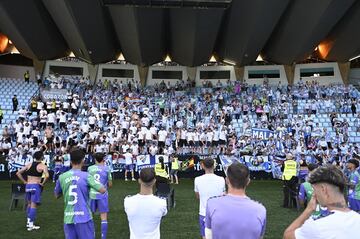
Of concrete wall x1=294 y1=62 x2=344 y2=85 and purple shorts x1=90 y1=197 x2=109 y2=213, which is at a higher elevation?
concrete wall x1=294 y1=62 x2=344 y2=85

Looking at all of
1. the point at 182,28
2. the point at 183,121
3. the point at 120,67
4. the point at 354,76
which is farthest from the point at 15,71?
the point at 354,76

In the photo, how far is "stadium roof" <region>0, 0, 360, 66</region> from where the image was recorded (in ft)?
94.8

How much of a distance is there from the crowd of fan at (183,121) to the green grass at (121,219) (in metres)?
9.26

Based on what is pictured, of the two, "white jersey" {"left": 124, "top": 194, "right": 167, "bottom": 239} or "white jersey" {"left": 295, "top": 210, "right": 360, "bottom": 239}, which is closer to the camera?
"white jersey" {"left": 295, "top": 210, "right": 360, "bottom": 239}

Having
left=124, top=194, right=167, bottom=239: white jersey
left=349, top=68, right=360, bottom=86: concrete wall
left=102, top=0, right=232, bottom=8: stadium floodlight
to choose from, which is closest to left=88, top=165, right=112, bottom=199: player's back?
left=124, top=194, right=167, bottom=239: white jersey

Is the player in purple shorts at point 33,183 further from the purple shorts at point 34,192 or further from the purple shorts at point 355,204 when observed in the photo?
the purple shorts at point 355,204

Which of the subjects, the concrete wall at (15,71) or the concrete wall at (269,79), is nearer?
the concrete wall at (15,71)

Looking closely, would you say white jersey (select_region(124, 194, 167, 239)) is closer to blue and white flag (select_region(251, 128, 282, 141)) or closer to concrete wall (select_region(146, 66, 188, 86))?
blue and white flag (select_region(251, 128, 282, 141))

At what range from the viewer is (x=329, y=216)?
2766 mm

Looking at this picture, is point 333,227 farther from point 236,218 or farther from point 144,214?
point 144,214

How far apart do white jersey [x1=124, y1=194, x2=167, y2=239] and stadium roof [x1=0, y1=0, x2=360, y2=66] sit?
879 inches

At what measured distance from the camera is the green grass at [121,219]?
9.76 meters

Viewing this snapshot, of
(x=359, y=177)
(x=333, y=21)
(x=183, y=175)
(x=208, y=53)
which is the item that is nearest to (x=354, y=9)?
(x=333, y=21)

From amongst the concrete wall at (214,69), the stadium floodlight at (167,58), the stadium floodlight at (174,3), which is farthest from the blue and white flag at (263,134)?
the stadium floodlight at (167,58)
